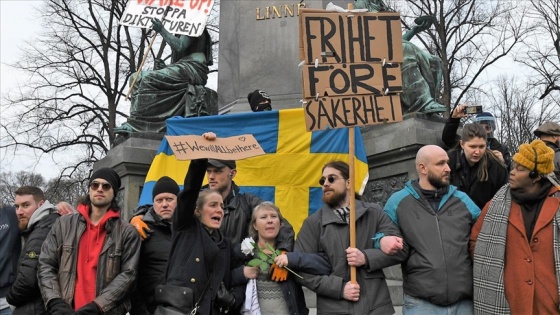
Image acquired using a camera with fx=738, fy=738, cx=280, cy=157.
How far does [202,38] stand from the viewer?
404 inches

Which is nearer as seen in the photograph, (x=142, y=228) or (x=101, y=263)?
(x=101, y=263)

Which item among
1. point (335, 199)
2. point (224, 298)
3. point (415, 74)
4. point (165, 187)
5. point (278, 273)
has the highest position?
point (415, 74)

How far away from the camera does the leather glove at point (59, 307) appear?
450 centimetres

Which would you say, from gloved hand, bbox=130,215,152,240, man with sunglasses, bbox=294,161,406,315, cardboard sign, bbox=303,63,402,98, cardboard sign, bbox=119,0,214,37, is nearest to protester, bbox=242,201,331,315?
man with sunglasses, bbox=294,161,406,315

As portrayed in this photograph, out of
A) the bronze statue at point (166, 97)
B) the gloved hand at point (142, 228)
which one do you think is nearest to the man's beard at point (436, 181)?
the gloved hand at point (142, 228)

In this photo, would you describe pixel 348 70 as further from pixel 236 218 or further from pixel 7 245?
pixel 7 245

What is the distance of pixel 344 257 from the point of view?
4.74m

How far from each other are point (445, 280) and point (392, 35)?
1.84m

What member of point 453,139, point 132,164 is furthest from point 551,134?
point 132,164

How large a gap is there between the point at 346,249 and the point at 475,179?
145cm

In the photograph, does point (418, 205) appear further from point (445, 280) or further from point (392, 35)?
point (392, 35)

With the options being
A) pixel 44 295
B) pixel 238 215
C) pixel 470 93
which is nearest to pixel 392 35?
pixel 238 215

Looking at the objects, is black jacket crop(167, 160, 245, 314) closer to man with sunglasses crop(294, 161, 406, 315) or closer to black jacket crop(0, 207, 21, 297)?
man with sunglasses crop(294, 161, 406, 315)

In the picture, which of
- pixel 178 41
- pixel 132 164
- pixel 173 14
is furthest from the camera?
pixel 178 41
